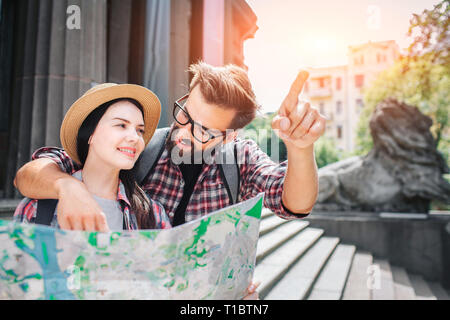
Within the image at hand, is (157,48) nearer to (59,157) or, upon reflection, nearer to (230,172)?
(230,172)

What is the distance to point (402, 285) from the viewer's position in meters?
5.62

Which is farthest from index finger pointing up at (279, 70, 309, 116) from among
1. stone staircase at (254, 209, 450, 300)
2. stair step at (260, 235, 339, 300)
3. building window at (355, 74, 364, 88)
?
building window at (355, 74, 364, 88)

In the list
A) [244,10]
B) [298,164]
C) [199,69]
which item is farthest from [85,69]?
[244,10]

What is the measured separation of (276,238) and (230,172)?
4.13m

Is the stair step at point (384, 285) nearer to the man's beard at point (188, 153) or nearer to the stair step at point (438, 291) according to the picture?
the stair step at point (438, 291)

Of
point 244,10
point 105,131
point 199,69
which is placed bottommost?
point 105,131

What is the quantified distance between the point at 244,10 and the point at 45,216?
923 centimetres

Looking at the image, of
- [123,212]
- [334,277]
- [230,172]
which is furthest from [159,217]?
[334,277]

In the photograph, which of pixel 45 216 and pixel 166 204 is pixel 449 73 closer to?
pixel 166 204

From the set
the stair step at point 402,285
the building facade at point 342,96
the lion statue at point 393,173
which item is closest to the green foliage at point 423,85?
the lion statue at point 393,173

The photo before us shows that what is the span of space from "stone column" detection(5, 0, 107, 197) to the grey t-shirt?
3478mm

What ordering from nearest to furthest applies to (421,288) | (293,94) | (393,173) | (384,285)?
(293,94) < (384,285) < (421,288) < (393,173)

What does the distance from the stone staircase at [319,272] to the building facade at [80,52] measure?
2702 millimetres

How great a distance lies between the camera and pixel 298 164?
1.14 metres
